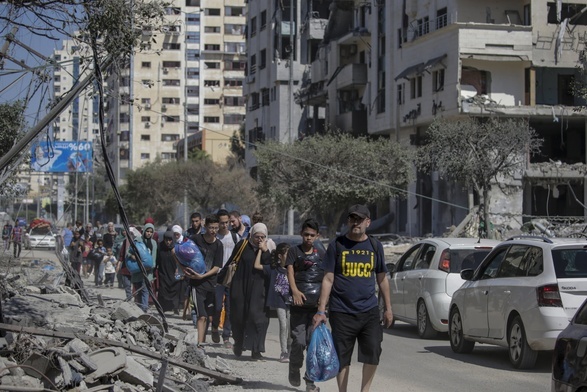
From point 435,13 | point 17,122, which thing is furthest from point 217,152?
point 17,122

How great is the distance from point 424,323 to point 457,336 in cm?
202

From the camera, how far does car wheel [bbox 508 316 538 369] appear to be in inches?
476

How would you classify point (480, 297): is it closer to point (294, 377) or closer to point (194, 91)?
point (294, 377)

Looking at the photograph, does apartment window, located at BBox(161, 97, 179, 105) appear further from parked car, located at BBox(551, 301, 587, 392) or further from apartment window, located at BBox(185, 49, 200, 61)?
parked car, located at BBox(551, 301, 587, 392)

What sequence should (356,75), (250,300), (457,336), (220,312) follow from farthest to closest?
(356,75) → (220,312) → (457,336) → (250,300)

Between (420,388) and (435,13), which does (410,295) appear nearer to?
(420,388)

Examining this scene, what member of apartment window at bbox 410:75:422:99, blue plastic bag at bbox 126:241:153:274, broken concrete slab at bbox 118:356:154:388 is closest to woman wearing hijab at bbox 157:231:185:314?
blue plastic bag at bbox 126:241:153:274

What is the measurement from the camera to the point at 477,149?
122ft

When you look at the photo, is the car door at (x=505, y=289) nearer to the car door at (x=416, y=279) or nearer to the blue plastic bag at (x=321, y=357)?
the car door at (x=416, y=279)

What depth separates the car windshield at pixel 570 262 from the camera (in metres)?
11.8

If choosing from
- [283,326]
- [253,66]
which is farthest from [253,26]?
[283,326]

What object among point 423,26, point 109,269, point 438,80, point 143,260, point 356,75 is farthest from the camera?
point 356,75

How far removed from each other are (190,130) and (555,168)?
77.7m

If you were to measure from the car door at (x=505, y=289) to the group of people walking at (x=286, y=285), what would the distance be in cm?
149
